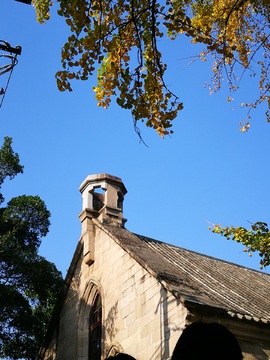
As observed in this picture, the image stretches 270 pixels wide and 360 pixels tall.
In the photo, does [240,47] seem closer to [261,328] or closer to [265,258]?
[265,258]

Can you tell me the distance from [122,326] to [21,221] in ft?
25.6

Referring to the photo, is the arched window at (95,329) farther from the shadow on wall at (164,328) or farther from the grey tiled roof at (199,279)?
the shadow on wall at (164,328)

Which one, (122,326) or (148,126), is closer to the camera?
(148,126)

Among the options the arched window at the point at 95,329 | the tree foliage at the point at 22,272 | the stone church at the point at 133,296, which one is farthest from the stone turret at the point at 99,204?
the tree foliage at the point at 22,272

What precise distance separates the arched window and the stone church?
1.1 inches

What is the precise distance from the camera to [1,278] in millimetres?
14664

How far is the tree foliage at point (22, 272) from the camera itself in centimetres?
1473

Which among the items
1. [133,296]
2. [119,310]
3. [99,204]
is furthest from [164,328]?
[99,204]

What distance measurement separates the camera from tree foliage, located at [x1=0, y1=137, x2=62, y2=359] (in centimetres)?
1473

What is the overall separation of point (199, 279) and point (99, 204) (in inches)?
189

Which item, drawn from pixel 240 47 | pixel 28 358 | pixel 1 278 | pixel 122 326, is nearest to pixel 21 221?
pixel 1 278

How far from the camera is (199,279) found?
36.9 feet

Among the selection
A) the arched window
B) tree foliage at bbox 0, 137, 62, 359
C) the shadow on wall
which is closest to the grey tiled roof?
the shadow on wall

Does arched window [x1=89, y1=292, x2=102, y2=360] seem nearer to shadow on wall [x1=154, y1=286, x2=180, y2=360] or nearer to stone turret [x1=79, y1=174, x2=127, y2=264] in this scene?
stone turret [x1=79, y1=174, x2=127, y2=264]
